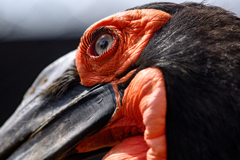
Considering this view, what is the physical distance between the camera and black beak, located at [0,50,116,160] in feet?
5.61

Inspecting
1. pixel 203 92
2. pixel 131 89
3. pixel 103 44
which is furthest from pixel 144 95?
pixel 103 44

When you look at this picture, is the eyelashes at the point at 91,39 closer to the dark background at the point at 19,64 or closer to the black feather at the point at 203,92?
the black feather at the point at 203,92

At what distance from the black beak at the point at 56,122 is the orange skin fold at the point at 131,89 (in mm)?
71

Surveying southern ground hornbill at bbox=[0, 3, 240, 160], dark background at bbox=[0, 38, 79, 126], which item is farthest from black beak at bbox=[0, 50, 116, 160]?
dark background at bbox=[0, 38, 79, 126]

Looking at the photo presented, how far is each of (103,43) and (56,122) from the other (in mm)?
540

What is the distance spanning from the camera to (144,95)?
1528 mm

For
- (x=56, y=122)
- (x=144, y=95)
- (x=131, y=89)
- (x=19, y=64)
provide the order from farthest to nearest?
1. (x=19, y=64)
2. (x=56, y=122)
3. (x=131, y=89)
4. (x=144, y=95)

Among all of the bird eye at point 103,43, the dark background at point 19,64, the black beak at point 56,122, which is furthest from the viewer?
the dark background at point 19,64

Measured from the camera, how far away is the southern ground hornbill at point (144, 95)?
4.60 ft

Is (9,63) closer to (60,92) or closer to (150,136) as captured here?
(60,92)

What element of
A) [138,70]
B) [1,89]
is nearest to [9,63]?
[1,89]

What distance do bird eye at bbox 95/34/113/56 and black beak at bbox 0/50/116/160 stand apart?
223mm

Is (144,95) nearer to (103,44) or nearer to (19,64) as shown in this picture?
(103,44)

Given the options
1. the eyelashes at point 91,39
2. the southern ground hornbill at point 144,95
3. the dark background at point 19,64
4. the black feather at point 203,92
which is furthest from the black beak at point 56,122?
the dark background at point 19,64
